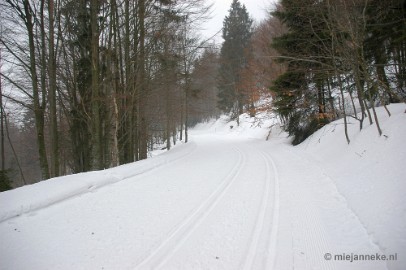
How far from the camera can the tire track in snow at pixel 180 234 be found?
10.4 feet

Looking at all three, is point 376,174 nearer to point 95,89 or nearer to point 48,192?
point 48,192

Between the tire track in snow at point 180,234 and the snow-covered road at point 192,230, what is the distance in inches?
0.5

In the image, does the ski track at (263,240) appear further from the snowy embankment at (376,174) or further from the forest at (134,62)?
the forest at (134,62)

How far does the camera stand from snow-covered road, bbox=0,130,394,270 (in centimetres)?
319

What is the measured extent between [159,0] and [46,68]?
6539 mm

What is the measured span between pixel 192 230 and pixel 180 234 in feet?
0.77

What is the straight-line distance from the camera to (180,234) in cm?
388

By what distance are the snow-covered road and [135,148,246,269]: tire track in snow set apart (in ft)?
0.05

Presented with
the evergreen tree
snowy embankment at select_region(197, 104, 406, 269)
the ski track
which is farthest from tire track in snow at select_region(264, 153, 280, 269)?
the evergreen tree

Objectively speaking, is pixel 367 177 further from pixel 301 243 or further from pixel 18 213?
pixel 18 213

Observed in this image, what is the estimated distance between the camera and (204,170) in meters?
8.80

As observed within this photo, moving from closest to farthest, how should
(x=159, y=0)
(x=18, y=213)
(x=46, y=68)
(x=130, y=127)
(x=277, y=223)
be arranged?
(x=277, y=223) < (x=18, y=213) < (x=46, y=68) < (x=159, y=0) < (x=130, y=127)

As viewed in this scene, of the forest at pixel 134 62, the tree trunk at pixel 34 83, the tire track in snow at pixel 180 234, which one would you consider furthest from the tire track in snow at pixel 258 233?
the tree trunk at pixel 34 83

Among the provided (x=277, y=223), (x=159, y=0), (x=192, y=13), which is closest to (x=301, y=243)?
(x=277, y=223)
